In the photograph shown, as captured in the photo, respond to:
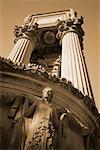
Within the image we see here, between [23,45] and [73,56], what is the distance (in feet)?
11.0

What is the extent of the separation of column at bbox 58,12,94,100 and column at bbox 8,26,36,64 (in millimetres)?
1271

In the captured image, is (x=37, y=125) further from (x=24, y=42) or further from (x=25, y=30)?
(x=25, y=30)

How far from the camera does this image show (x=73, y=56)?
2017 cm

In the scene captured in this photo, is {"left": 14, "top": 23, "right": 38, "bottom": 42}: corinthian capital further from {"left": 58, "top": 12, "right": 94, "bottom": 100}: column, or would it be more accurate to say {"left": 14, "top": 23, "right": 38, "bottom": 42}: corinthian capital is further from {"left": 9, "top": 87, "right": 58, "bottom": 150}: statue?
{"left": 9, "top": 87, "right": 58, "bottom": 150}: statue

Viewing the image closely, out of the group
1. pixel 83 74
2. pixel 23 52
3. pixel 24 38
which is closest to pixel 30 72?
pixel 83 74

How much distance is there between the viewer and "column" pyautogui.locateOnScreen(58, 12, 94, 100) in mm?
17328

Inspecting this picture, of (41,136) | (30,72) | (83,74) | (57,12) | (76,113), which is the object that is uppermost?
(57,12)

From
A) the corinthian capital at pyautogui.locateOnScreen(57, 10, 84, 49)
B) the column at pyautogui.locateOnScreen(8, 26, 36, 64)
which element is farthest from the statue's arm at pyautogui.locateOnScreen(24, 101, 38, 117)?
the corinthian capital at pyautogui.locateOnScreen(57, 10, 84, 49)

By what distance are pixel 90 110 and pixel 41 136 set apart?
7.41 ft

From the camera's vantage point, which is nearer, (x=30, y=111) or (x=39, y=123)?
(x=39, y=123)

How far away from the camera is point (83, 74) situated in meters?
18.4

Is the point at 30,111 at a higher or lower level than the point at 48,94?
lower

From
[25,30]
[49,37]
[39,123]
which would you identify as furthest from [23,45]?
[39,123]

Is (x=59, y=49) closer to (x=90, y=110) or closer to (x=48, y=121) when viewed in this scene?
(x=90, y=110)
